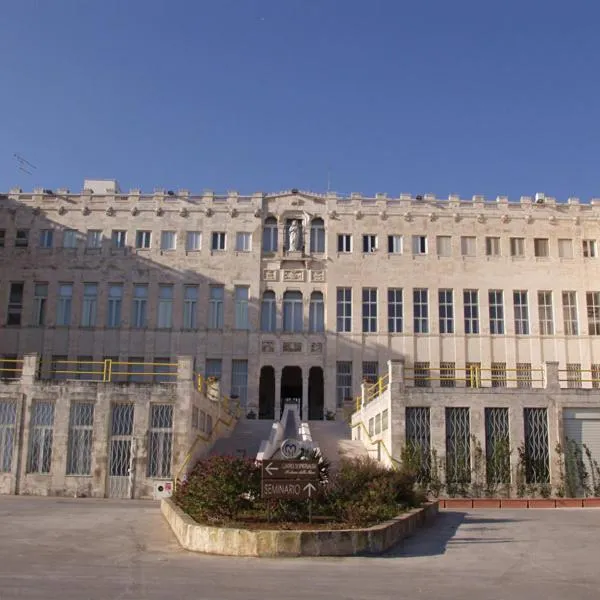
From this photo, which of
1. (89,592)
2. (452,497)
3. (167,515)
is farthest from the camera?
(452,497)

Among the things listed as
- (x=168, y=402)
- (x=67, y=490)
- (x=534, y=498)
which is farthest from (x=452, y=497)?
(x=67, y=490)

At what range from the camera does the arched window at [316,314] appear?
1980 inches

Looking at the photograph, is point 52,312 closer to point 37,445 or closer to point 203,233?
point 203,233

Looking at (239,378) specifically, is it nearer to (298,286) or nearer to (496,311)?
(298,286)

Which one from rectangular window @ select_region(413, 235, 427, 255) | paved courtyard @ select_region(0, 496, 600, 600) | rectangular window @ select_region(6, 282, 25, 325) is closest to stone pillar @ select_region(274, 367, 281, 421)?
rectangular window @ select_region(413, 235, 427, 255)

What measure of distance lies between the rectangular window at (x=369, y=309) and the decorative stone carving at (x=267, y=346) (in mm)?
5710

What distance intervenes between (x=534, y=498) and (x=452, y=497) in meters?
2.93

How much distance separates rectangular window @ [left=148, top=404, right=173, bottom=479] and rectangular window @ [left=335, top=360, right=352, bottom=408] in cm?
2197

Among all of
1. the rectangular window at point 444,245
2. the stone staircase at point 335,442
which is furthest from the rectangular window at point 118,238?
the rectangular window at point 444,245

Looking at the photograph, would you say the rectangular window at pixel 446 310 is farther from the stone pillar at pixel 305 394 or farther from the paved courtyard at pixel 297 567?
the paved courtyard at pixel 297 567

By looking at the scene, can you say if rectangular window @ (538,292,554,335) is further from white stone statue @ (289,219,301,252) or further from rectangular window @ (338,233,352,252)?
white stone statue @ (289,219,301,252)

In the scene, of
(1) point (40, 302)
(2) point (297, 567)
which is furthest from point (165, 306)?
(2) point (297, 567)

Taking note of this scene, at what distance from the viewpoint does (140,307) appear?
50.3 m

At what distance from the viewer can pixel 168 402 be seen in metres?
28.2
